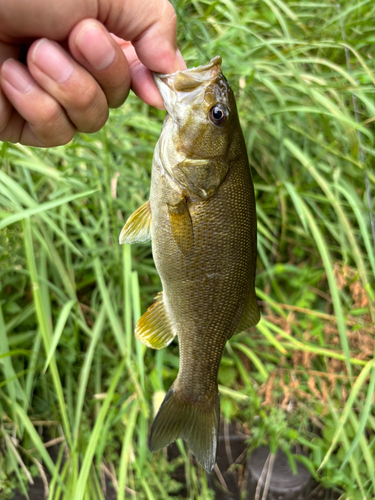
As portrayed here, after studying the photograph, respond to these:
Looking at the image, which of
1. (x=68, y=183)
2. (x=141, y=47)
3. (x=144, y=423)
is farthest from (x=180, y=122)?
(x=144, y=423)

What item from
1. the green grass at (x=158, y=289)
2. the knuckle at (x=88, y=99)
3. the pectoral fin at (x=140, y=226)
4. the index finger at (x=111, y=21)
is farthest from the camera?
the green grass at (x=158, y=289)

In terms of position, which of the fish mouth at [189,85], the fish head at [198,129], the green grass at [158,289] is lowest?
the green grass at [158,289]

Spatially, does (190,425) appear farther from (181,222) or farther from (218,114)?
(218,114)

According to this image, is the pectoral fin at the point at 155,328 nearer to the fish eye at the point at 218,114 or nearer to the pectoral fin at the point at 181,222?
the pectoral fin at the point at 181,222

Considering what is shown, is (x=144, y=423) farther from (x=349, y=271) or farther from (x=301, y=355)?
(x=349, y=271)

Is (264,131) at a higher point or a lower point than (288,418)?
higher

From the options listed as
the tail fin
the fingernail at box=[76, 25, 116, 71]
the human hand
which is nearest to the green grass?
the tail fin

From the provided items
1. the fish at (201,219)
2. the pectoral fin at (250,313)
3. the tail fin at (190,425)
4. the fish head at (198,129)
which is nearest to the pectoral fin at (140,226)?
the fish at (201,219)
